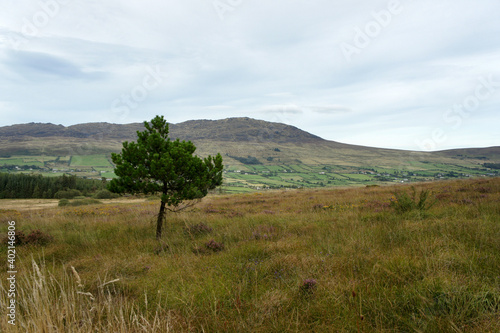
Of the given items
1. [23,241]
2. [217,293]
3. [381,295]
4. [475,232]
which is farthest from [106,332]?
[23,241]

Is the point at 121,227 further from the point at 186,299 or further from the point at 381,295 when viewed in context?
the point at 381,295

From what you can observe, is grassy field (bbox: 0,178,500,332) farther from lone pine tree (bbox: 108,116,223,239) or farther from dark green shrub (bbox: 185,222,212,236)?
lone pine tree (bbox: 108,116,223,239)

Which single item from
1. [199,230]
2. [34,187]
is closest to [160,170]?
[199,230]

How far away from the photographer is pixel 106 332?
2420 millimetres

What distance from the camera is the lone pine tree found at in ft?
26.5

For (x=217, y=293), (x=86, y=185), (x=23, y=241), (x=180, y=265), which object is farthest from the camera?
(x=86, y=185)

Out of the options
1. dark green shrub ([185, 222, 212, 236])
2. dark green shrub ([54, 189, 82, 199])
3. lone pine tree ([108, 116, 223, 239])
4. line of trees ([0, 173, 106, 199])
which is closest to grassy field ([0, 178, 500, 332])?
dark green shrub ([185, 222, 212, 236])

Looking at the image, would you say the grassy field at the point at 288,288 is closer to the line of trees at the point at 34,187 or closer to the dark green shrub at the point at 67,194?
the dark green shrub at the point at 67,194

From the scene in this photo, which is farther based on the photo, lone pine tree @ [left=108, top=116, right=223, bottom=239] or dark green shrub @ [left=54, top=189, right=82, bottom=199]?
dark green shrub @ [left=54, top=189, right=82, bottom=199]

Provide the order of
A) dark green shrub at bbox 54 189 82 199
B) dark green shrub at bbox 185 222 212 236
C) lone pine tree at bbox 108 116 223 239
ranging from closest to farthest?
lone pine tree at bbox 108 116 223 239 → dark green shrub at bbox 185 222 212 236 → dark green shrub at bbox 54 189 82 199

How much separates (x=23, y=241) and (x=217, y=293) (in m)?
8.50

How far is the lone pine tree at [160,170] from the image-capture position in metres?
8.08

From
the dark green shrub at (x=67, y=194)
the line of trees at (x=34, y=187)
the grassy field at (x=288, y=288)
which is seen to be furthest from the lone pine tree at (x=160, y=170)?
the line of trees at (x=34, y=187)

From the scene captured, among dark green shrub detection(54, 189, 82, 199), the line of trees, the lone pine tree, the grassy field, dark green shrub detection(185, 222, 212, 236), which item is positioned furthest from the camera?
the line of trees
